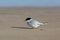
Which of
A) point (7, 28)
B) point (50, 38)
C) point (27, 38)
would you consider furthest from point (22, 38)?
point (7, 28)

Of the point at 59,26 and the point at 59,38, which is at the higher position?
the point at 59,26

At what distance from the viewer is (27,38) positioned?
13.0 m

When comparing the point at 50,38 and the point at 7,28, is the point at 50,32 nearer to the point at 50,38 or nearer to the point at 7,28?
the point at 50,38

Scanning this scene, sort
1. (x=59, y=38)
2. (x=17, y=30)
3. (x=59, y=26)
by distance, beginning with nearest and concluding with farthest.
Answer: (x=59, y=38) < (x=17, y=30) < (x=59, y=26)

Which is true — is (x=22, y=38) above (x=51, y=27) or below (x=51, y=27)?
below

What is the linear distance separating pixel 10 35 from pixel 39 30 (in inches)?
64.4

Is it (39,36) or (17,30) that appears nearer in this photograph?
(39,36)

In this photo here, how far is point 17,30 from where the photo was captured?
14883mm

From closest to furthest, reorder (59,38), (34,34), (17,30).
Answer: (59,38)
(34,34)
(17,30)

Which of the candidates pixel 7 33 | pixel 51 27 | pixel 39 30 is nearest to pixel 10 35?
pixel 7 33

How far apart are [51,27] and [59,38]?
113 inches

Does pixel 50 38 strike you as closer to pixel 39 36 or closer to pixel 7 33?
pixel 39 36

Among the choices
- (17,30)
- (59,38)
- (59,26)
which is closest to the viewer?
(59,38)

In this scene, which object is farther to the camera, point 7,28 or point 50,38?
point 7,28
